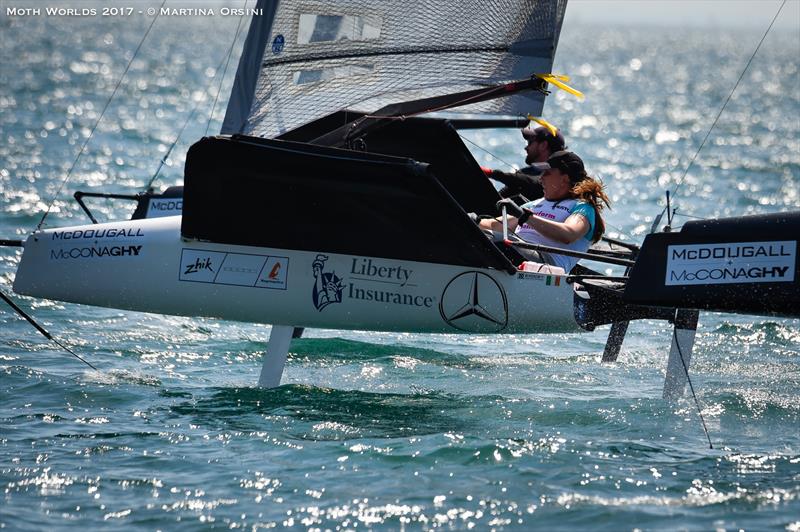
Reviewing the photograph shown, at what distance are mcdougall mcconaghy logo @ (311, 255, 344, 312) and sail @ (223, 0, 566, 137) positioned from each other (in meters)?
1.35

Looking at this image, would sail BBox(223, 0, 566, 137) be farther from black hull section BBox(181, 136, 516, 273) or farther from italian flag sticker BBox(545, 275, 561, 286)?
italian flag sticker BBox(545, 275, 561, 286)

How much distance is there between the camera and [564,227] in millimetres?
6121

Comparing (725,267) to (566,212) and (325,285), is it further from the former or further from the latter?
(325,285)

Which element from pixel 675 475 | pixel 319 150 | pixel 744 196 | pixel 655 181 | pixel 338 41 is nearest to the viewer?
pixel 675 475

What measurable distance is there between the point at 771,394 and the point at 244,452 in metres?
2.59

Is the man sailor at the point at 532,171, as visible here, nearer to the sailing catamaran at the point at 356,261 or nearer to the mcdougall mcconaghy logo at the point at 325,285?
the sailing catamaran at the point at 356,261

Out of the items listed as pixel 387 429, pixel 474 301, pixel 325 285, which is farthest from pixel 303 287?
pixel 387 429

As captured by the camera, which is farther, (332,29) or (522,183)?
(522,183)

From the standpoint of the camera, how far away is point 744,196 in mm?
16984

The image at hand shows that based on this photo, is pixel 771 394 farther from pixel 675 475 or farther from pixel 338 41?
pixel 338 41

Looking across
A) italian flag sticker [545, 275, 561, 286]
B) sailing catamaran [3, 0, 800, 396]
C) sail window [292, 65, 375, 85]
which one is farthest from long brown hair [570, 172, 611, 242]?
sail window [292, 65, 375, 85]

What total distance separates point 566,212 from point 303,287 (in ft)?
4.55

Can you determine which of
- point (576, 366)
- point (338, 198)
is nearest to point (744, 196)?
point (576, 366)

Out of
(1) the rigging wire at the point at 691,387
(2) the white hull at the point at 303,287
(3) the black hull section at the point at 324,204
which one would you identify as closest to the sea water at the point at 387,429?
(1) the rigging wire at the point at 691,387
